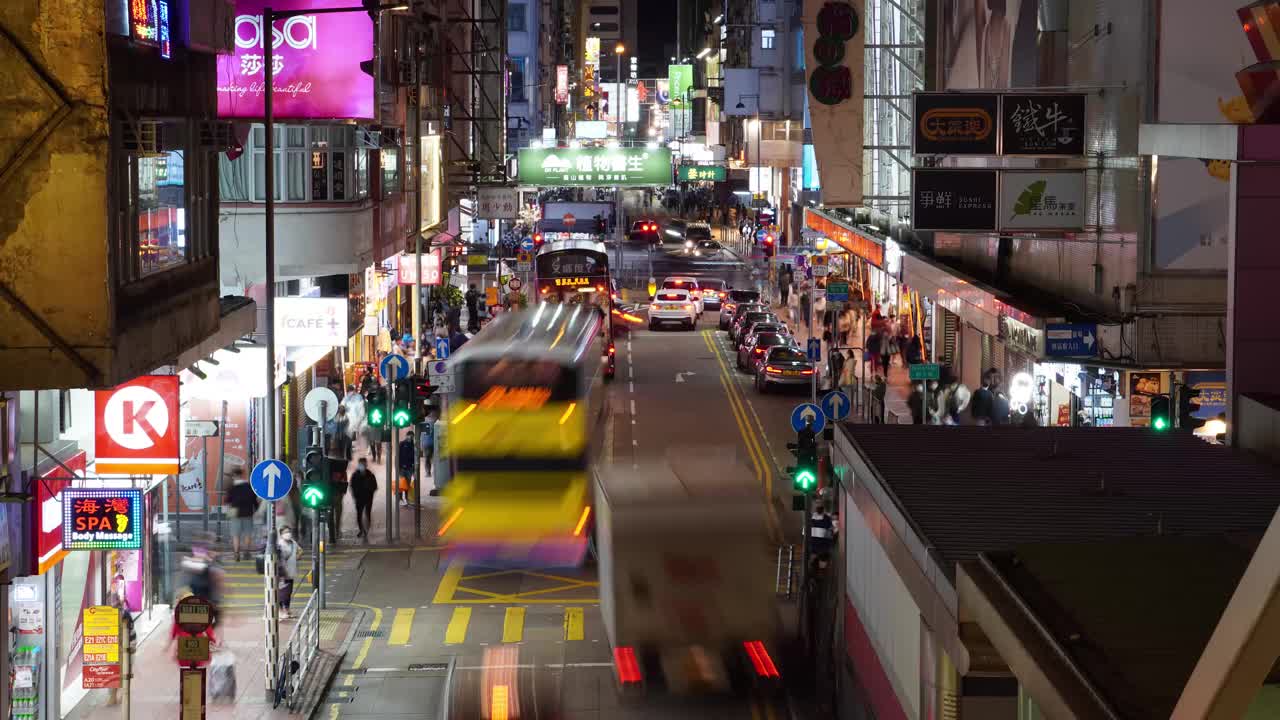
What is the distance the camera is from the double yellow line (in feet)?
101

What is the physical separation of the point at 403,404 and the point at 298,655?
27.2ft

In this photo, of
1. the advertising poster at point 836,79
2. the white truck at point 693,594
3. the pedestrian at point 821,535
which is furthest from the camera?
the advertising poster at point 836,79

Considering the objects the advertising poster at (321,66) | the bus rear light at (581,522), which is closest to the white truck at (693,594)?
the bus rear light at (581,522)

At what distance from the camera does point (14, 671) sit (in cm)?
1655

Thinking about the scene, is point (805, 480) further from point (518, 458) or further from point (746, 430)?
point (746, 430)

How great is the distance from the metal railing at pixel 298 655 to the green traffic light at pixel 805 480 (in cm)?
686

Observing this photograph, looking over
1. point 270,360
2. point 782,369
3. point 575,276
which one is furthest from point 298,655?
point 575,276

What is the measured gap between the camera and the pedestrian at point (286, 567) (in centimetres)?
2241

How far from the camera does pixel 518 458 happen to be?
24812 mm

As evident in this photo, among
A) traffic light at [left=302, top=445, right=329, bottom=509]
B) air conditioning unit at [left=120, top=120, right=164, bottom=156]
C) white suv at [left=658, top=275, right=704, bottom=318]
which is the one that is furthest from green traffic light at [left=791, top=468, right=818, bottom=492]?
white suv at [left=658, top=275, right=704, bottom=318]

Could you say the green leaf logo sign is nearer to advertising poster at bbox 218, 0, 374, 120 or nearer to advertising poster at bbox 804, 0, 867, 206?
advertising poster at bbox 218, 0, 374, 120

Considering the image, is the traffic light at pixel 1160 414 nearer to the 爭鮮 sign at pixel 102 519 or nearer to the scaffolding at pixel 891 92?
the 爭鮮 sign at pixel 102 519

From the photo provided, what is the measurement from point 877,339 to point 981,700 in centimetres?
3620

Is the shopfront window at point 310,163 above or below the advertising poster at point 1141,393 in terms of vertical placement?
above
